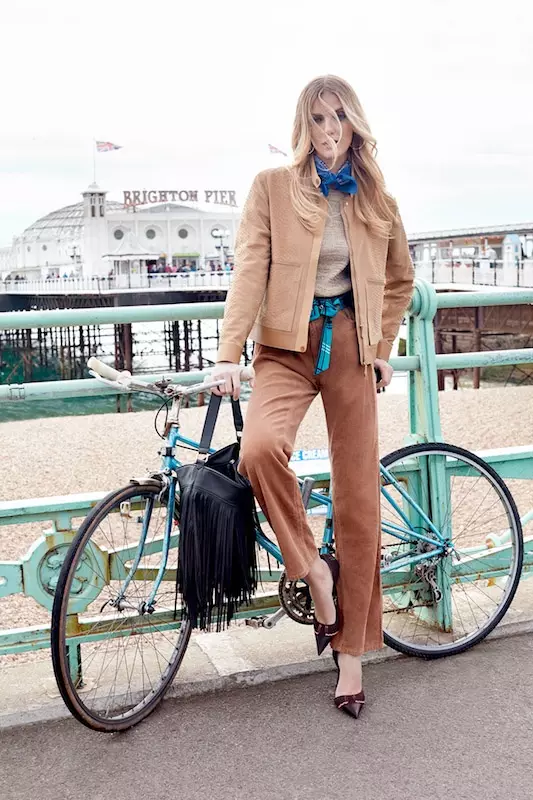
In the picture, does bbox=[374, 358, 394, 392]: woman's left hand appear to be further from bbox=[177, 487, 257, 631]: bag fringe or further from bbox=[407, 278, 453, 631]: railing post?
bbox=[177, 487, 257, 631]: bag fringe

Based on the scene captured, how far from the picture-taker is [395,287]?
3137 millimetres

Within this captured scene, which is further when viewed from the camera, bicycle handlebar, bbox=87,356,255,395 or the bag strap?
the bag strap

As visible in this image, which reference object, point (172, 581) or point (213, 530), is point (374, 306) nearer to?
point (213, 530)

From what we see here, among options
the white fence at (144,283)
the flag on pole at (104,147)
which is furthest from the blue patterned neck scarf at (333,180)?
the flag on pole at (104,147)

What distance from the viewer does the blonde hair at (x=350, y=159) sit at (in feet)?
8.98

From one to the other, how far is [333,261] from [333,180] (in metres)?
0.23

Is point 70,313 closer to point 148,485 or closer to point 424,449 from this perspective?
point 148,485

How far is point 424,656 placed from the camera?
3.21 m

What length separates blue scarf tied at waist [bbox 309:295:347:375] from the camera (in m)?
2.79

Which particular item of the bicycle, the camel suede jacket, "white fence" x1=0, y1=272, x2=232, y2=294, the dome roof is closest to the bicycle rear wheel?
the bicycle

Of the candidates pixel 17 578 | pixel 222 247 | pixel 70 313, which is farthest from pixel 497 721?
pixel 222 247

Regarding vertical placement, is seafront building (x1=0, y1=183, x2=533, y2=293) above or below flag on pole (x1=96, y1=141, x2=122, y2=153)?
below

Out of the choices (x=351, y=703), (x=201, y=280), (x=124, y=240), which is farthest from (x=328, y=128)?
(x=124, y=240)

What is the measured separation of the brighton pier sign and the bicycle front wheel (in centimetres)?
9672
